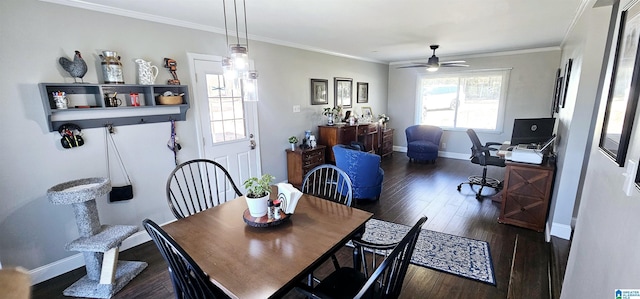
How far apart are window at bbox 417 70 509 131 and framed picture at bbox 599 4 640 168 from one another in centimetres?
506

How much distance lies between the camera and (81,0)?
2.22 meters

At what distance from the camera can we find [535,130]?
3.29 meters

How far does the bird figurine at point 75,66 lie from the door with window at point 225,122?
1.05 m

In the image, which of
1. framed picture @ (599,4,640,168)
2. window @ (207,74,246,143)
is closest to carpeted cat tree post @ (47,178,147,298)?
window @ (207,74,246,143)

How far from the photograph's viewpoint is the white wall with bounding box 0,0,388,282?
206cm

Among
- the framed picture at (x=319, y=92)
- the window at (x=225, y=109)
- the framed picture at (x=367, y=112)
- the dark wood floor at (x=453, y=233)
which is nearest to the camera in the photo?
the dark wood floor at (x=453, y=233)

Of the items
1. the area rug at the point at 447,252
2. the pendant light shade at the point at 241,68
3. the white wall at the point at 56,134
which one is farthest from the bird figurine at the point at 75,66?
the area rug at the point at 447,252

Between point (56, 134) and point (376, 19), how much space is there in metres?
3.20

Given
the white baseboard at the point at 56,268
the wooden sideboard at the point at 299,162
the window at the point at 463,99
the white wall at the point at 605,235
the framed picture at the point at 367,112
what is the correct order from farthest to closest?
1. the framed picture at the point at 367,112
2. the window at the point at 463,99
3. the wooden sideboard at the point at 299,162
4. the white baseboard at the point at 56,268
5. the white wall at the point at 605,235

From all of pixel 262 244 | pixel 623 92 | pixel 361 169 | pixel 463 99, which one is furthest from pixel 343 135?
pixel 623 92

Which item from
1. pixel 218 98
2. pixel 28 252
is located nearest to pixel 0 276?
pixel 28 252

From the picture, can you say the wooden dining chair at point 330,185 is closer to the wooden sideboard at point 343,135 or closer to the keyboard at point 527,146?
the wooden sideboard at point 343,135

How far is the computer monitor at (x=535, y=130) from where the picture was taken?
3.27m

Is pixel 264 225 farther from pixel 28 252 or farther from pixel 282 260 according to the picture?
pixel 28 252
